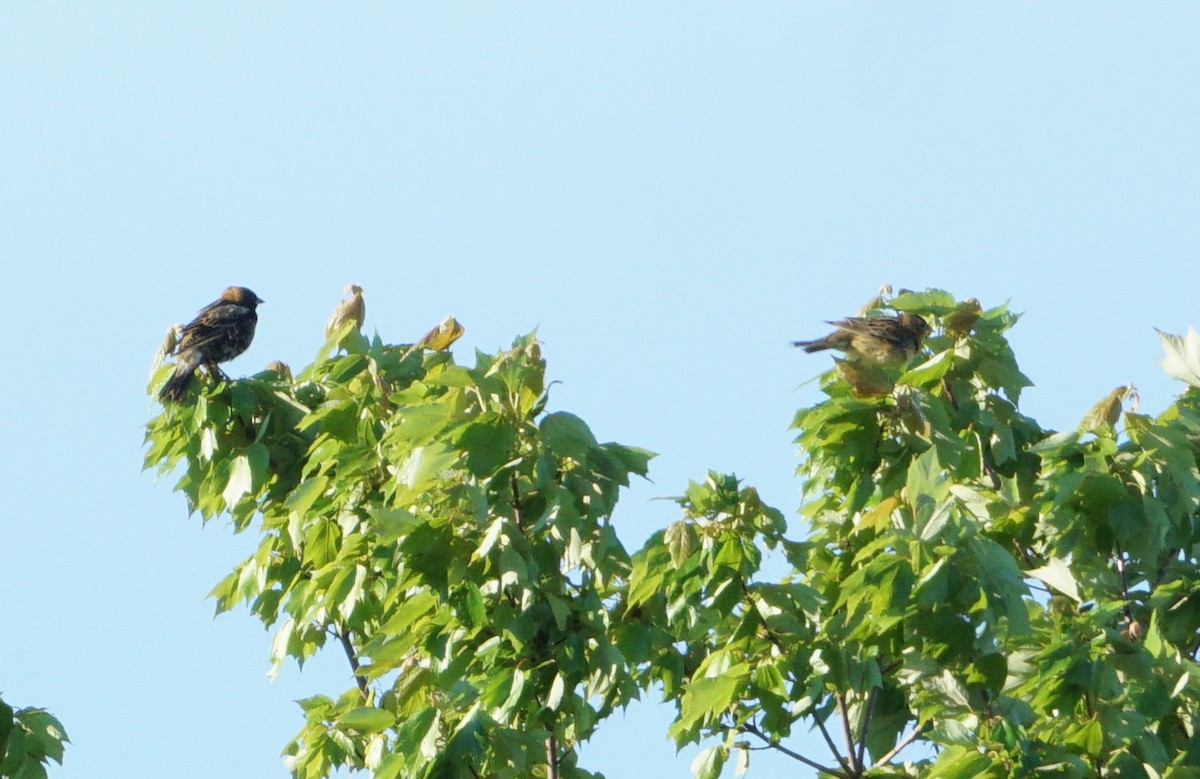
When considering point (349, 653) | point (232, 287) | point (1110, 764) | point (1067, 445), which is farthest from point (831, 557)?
point (232, 287)

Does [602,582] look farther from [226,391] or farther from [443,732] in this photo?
[226,391]

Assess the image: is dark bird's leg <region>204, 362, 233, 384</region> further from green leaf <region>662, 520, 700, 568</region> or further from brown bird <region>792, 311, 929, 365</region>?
brown bird <region>792, 311, 929, 365</region>

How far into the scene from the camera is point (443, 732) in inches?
205

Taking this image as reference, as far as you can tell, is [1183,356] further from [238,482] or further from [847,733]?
[238,482]

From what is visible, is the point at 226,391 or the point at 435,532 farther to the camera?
the point at 226,391

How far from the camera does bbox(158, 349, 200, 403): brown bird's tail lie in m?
7.63

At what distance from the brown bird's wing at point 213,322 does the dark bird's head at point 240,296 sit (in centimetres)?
66

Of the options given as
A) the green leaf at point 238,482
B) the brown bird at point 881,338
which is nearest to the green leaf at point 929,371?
→ the brown bird at point 881,338

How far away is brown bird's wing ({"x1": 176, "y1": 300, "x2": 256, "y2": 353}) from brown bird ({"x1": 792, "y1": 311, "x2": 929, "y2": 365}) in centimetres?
404

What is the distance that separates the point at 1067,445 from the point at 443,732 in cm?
291

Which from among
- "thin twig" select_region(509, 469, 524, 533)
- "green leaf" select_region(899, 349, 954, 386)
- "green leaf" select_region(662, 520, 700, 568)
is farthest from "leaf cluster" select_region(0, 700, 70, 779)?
"green leaf" select_region(899, 349, 954, 386)

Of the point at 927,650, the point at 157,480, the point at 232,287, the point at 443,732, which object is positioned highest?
the point at 232,287

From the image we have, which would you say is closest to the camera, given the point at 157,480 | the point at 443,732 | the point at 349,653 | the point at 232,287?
the point at 443,732

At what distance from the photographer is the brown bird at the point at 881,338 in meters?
9.52
